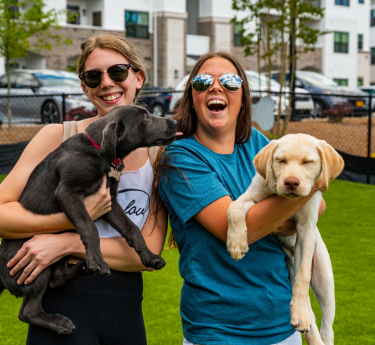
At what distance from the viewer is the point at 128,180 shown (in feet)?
9.28

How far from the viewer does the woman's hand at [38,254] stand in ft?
8.37

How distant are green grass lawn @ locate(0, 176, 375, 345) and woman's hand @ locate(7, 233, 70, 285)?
202cm

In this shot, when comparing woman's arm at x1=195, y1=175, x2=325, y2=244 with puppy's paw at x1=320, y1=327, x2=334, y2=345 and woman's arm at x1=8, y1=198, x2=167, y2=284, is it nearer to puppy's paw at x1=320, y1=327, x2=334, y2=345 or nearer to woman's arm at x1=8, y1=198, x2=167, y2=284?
woman's arm at x1=8, y1=198, x2=167, y2=284

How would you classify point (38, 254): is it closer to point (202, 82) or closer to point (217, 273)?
point (217, 273)

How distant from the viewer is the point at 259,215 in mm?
2410

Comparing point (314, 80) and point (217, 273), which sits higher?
point (314, 80)

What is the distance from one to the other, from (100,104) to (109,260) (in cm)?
92

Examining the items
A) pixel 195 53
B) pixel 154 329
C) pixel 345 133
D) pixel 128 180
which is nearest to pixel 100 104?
pixel 128 180

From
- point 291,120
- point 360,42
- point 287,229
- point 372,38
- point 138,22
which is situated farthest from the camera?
point 372,38

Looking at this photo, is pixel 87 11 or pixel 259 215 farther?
pixel 87 11

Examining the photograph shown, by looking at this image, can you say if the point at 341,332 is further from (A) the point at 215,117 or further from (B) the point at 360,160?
(B) the point at 360,160

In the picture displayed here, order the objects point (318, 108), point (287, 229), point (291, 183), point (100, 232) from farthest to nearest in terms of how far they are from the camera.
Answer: point (318, 108) → point (100, 232) → point (287, 229) → point (291, 183)

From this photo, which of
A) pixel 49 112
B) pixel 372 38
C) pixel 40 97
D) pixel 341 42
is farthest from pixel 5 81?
pixel 372 38

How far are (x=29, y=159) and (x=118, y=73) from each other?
678 millimetres
